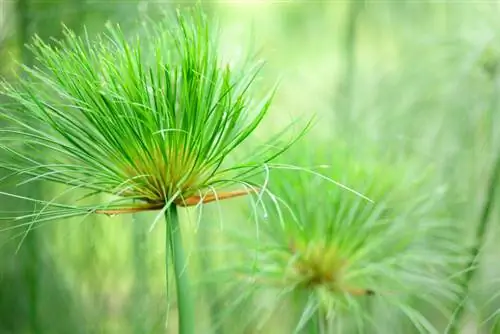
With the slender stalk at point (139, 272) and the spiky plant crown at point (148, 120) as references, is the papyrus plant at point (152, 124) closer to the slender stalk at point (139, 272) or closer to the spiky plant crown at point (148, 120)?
the spiky plant crown at point (148, 120)

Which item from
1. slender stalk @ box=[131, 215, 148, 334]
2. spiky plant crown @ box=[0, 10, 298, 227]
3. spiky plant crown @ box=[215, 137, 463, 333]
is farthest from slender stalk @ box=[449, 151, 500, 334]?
slender stalk @ box=[131, 215, 148, 334]

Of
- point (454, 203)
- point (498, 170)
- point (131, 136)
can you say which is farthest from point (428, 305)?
point (131, 136)

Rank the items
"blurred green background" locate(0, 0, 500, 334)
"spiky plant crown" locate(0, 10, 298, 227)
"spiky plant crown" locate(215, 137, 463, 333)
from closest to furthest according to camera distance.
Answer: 1. "spiky plant crown" locate(0, 10, 298, 227)
2. "spiky plant crown" locate(215, 137, 463, 333)
3. "blurred green background" locate(0, 0, 500, 334)

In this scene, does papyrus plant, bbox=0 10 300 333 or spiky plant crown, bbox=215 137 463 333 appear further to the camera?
spiky plant crown, bbox=215 137 463 333

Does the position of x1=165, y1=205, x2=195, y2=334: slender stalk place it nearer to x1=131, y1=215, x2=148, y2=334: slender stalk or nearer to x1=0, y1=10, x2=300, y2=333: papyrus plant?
x1=0, y1=10, x2=300, y2=333: papyrus plant

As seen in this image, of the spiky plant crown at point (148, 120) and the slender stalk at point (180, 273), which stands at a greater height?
the spiky plant crown at point (148, 120)

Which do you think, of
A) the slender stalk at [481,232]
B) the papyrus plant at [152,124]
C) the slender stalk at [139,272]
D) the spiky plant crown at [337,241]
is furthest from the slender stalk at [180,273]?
the slender stalk at [139,272]

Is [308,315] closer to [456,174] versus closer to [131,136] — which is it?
[131,136]
